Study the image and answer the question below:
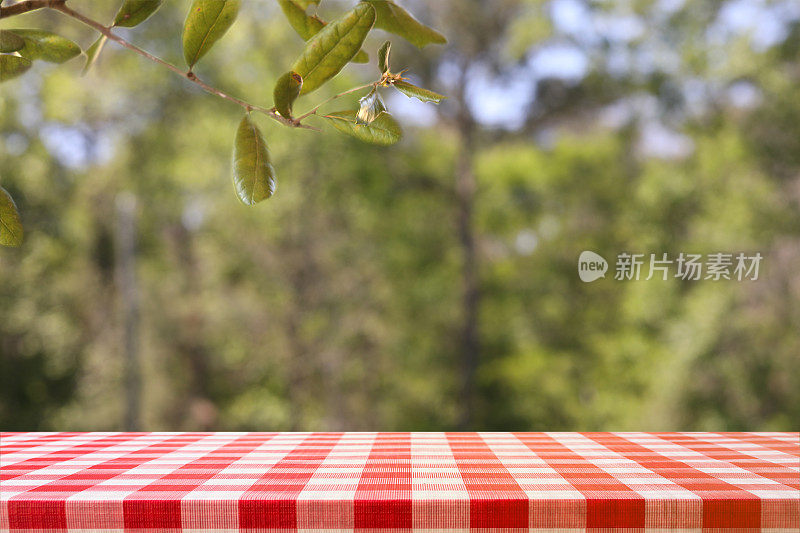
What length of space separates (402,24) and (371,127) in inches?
4.0

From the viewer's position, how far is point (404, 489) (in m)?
0.58

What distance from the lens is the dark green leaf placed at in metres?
0.50

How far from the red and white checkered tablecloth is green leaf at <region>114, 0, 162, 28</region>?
359 mm

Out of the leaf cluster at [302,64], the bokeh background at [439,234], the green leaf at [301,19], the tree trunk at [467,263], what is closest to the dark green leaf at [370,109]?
the leaf cluster at [302,64]

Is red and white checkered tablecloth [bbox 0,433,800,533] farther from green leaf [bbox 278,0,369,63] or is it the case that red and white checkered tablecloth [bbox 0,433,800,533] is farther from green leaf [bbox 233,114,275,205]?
green leaf [bbox 278,0,369,63]

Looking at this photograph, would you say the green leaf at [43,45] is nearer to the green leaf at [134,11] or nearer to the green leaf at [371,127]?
the green leaf at [134,11]

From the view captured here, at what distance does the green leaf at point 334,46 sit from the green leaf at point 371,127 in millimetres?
30

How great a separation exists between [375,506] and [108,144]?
7378 millimetres

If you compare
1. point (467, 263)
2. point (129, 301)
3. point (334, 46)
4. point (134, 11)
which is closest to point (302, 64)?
point (334, 46)

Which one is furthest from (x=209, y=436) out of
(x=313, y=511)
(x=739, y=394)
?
(x=739, y=394)

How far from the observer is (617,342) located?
23.0ft

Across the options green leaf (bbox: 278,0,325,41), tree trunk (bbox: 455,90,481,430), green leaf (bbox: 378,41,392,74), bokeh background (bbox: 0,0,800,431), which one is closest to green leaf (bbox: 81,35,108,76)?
green leaf (bbox: 278,0,325,41)

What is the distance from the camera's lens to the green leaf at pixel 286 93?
0.49m

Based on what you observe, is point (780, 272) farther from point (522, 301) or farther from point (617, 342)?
point (522, 301)
